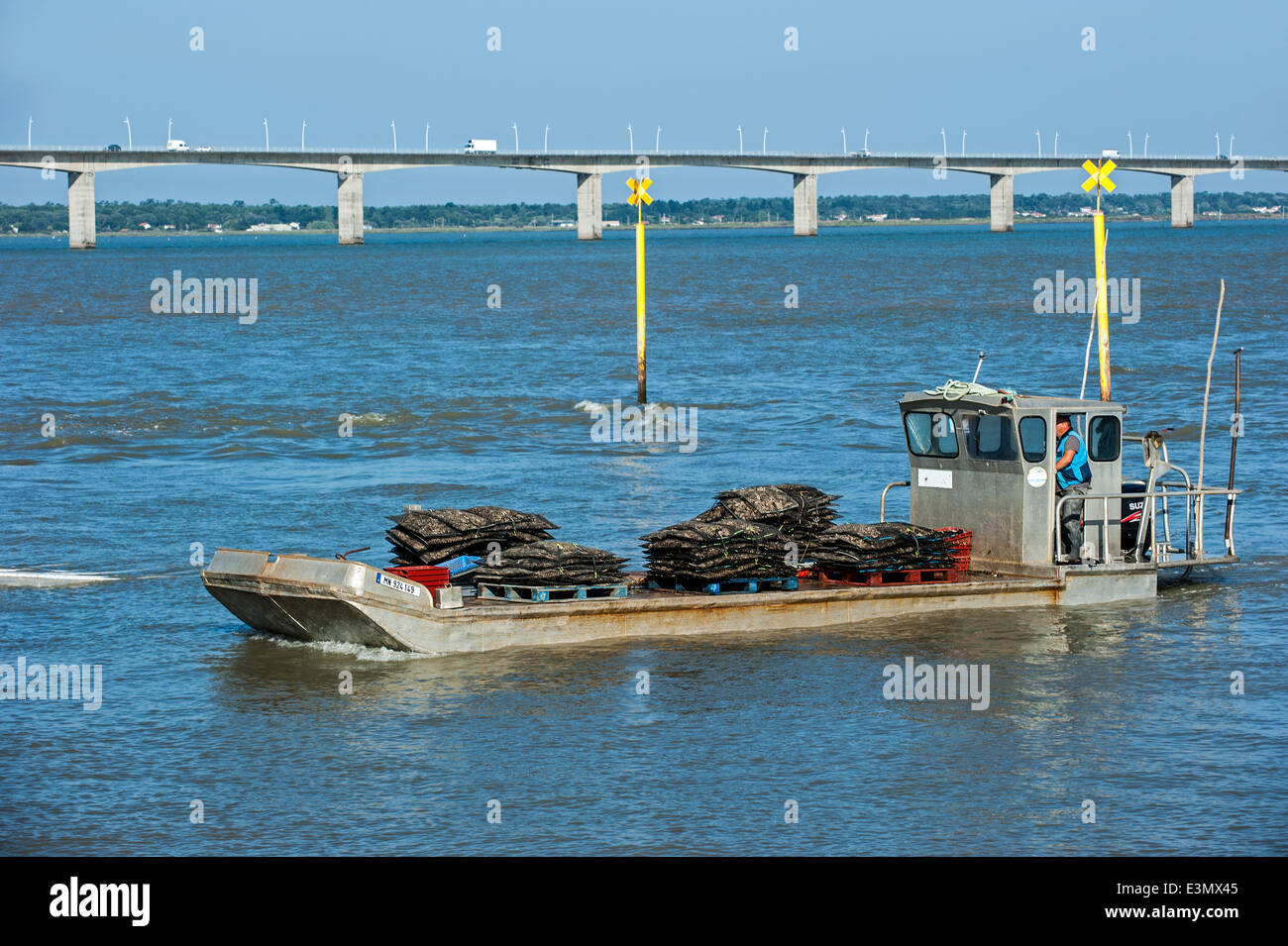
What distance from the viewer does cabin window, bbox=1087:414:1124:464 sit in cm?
1755

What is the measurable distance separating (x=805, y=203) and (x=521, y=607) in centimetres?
17134

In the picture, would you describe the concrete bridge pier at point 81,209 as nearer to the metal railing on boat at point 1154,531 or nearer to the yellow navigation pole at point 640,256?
the yellow navigation pole at point 640,256

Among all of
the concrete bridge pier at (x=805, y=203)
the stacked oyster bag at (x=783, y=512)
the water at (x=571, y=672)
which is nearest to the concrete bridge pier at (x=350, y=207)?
the concrete bridge pier at (x=805, y=203)

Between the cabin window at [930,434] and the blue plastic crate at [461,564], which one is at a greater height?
the cabin window at [930,434]

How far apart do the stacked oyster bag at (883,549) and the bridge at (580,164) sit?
436ft

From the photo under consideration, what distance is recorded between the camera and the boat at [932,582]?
15.2m

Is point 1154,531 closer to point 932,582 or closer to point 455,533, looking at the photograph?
point 932,582

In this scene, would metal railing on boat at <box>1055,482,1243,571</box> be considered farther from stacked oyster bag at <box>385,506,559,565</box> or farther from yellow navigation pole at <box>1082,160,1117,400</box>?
stacked oyster bag at <box>385,506,559,565</box>

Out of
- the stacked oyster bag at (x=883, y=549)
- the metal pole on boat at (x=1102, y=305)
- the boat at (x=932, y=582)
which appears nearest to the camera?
the boat at (x=932, y=582)

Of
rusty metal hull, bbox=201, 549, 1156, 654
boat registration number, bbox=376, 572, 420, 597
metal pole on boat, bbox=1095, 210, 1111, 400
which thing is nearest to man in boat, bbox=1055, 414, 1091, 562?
rusty metal hull, bbox=201, 549, 1156, 654

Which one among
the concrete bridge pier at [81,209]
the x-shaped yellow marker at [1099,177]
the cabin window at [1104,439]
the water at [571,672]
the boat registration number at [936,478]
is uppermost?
the concrete bridge pier at [81,209]
